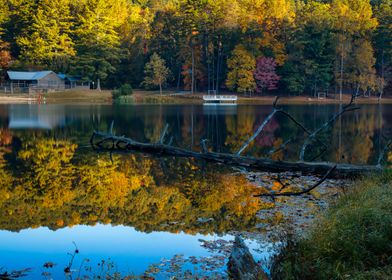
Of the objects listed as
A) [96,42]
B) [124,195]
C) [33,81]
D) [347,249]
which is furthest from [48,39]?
[347,249]

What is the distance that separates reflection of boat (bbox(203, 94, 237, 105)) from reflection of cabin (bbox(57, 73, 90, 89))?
17.8 meters

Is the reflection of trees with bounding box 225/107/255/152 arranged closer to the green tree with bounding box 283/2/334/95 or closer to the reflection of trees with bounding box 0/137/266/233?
the reflection of trees with bounding box 0/137/266/233

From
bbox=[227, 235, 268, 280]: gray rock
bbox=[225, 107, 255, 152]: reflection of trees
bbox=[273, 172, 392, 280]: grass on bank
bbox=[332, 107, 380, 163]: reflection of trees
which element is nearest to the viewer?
bbox=[273, 172, 392, 280]: grass on bank

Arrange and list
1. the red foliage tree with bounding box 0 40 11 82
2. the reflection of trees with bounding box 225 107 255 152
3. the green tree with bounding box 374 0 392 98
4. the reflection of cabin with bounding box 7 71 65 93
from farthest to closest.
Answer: the red foliage tree with bounding box 0 40 11 82, the reflection of cabin with bounding box 7 71 65 93, the green tree with bounding box 374 0 392 98, the reflection of trees with bounding box 225 107 255 152

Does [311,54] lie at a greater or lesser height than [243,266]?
greater

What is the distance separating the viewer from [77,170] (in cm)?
1395

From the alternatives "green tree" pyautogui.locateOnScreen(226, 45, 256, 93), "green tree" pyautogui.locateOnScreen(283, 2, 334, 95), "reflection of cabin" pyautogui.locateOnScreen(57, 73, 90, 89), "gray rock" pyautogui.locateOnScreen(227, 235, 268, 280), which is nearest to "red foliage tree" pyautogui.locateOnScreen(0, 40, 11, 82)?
Answer: "reflection of cabin" pyautogui.locateOnScreen(57, 73, 90, 89)

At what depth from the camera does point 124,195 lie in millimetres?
10852

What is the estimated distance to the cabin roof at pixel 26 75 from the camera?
61287 mm

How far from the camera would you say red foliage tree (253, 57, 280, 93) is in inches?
2307

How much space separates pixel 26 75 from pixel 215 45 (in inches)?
1019

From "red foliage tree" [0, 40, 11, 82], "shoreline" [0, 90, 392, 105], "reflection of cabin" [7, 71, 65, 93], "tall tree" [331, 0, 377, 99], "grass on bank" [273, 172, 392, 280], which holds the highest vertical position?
"tall tree" [331, 0, 377, 99]

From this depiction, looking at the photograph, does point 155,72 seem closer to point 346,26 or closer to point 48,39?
point 48,39

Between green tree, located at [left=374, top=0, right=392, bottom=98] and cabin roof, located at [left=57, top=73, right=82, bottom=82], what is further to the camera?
cabin roof, located at [left=57, top=73, right=82, bottom=82]
